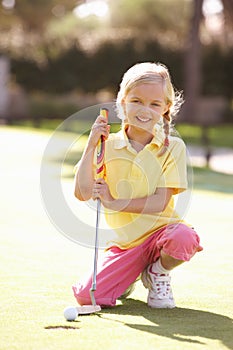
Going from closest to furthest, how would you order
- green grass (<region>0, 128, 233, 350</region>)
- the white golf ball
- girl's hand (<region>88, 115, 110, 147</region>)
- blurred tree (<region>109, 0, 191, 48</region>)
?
green grass (<region>0, 128, 233, 350</region>) < the white golf ball < girl's hand (<region>88, 115, 110, 147</region>) < blurred tree (<region>109, 0, 191, 48</region>)

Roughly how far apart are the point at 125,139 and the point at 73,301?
80 centimetres

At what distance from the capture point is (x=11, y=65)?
99.6 ft

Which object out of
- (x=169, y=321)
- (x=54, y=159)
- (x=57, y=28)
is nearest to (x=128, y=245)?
(x=169, y=321)

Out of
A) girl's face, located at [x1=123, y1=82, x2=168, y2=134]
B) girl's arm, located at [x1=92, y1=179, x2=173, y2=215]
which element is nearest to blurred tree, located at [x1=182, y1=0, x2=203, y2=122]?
girl's face, located at [x1=123, y1=82, x2=168, y2=134]

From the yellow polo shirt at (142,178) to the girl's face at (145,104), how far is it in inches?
4.2

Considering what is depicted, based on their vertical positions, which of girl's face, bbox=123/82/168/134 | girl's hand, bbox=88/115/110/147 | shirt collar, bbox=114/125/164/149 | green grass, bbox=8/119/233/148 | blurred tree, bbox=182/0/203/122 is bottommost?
green grass, bbox=8/119/233/148

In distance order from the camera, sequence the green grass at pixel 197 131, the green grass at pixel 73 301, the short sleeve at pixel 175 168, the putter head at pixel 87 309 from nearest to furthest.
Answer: the green grass at pixel 73 301 → the putter head at pixel 87 309 → the short sleeve at pixel 175 168 → the green grass at pixel 197 131

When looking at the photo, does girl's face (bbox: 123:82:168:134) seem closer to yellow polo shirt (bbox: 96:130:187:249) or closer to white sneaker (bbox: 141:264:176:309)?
yellow polo shirt (bbox: 96:130:187:249)

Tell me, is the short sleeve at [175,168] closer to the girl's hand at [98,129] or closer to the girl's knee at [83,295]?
the girl's hand at [98,129]

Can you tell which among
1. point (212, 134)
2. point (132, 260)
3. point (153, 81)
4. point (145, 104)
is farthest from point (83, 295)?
point (212, 134)

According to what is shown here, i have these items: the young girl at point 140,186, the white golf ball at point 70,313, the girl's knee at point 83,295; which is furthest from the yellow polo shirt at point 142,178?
the white golf ball at point 70,313

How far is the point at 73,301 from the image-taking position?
15.2 ft

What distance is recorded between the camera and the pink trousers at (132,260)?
4355 mm

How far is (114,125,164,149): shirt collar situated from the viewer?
15.0ft
